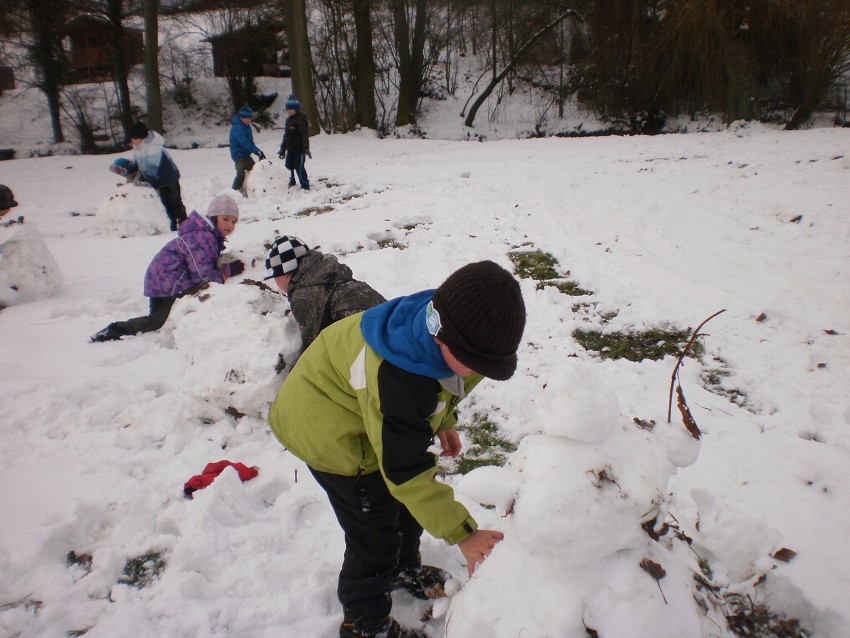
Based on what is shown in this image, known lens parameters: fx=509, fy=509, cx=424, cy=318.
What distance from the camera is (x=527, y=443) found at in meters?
1.48

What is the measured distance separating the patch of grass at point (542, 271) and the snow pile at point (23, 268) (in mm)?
4224

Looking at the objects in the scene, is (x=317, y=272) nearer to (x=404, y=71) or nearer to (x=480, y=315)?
(x=480, y=315)

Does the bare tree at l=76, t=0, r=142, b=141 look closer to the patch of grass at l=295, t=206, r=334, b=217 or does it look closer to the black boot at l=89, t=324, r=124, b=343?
the patch of grass at l=295, t=206, r=334, b=217

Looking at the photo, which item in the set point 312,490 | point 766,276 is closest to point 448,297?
point 312,490

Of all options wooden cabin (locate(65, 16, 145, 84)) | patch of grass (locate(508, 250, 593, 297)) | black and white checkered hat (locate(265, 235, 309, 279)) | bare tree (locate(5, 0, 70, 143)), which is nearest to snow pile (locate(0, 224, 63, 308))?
black and white checkered hat (locate(265, 235, 309, 279))

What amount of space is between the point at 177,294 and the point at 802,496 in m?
4.01

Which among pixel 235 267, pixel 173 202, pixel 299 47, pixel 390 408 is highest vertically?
pixel 299 47

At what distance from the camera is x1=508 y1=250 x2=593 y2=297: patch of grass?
13.9 feet

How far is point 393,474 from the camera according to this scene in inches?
55.1

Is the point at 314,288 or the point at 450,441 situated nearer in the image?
the point at 450,441

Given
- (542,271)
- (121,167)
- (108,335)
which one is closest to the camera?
(108,335)

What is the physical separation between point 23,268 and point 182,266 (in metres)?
1.75

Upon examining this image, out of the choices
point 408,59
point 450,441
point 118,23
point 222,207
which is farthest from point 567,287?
point 118,23

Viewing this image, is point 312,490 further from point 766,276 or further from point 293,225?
point 293,225
